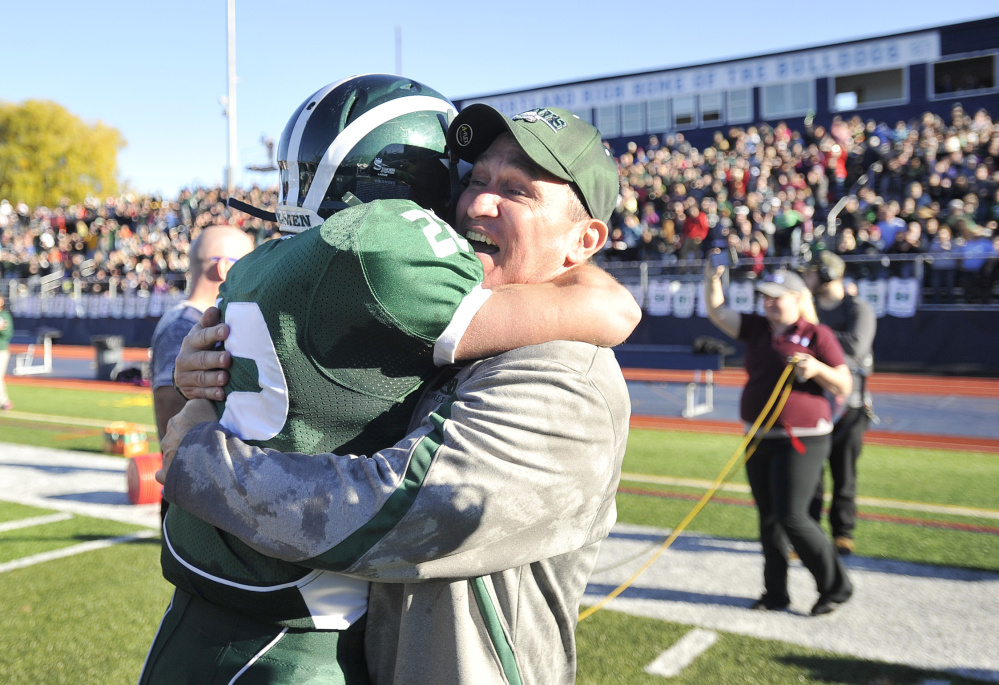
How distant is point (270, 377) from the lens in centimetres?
134

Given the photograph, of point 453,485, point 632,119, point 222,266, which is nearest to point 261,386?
point 453,485

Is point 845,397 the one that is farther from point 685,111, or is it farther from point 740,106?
point 685,111

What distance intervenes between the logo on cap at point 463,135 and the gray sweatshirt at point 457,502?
52cm

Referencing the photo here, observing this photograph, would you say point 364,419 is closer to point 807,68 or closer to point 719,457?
point 719,457

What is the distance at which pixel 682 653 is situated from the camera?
4.18m

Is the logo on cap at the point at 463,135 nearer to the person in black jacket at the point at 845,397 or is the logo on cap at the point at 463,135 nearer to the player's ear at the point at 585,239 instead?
the player's ear at the point at 585,239

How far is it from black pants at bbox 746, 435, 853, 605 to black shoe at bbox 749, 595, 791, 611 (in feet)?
0.04

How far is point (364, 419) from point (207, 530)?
0.38m

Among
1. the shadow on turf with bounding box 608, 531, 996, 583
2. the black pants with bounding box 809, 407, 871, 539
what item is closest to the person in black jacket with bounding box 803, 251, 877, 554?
the black pants with bounding box 809, 407, 871, 539

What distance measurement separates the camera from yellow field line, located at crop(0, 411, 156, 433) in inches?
458

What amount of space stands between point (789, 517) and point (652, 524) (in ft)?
6.35

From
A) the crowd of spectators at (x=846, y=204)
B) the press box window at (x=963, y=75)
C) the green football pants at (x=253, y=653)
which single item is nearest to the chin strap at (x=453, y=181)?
the green football pants at (x=253, y=653)

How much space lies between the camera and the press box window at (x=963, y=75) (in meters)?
25.4

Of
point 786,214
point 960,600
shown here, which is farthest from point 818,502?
point 786,214
